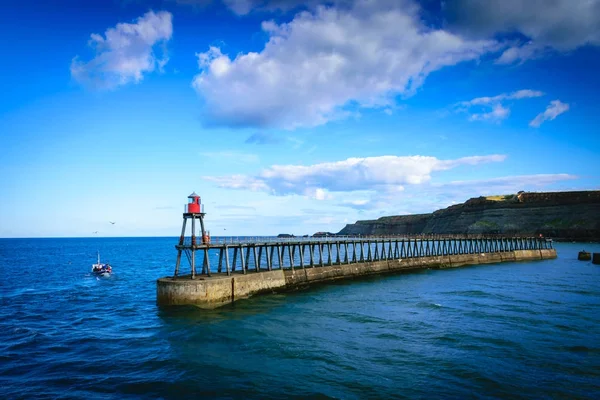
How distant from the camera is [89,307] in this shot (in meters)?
36.6

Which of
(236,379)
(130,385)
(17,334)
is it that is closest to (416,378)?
(236,379)

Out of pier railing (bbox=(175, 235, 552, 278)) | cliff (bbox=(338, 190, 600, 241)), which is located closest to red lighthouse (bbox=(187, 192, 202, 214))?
pier railing (bbox=(175, 235, 552, 278))

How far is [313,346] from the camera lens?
898 inches

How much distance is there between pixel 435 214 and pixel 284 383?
193m

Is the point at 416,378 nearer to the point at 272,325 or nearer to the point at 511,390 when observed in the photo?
the point at 511,390

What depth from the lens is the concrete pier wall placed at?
31.2 metres

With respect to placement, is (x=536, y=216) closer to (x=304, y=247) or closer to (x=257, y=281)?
(x=304, y=247)

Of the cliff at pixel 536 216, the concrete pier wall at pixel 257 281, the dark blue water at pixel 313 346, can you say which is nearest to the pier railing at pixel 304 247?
the concrete pier wall at pixel 257 281

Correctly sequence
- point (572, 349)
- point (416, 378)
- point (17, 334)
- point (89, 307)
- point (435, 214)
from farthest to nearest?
1. point (435, 214)
2. point (89, 307)
3. point (17, 334)
4. point (572, 349)
5. point (416, 378)

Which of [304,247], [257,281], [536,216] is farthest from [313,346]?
[536,216]

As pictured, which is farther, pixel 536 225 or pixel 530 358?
pixel 536 225

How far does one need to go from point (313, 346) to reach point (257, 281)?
15.2 metres

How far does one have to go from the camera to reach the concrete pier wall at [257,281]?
102ft

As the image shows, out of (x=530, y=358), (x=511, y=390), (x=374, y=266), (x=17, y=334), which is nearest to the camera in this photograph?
(x=511, y=390)
